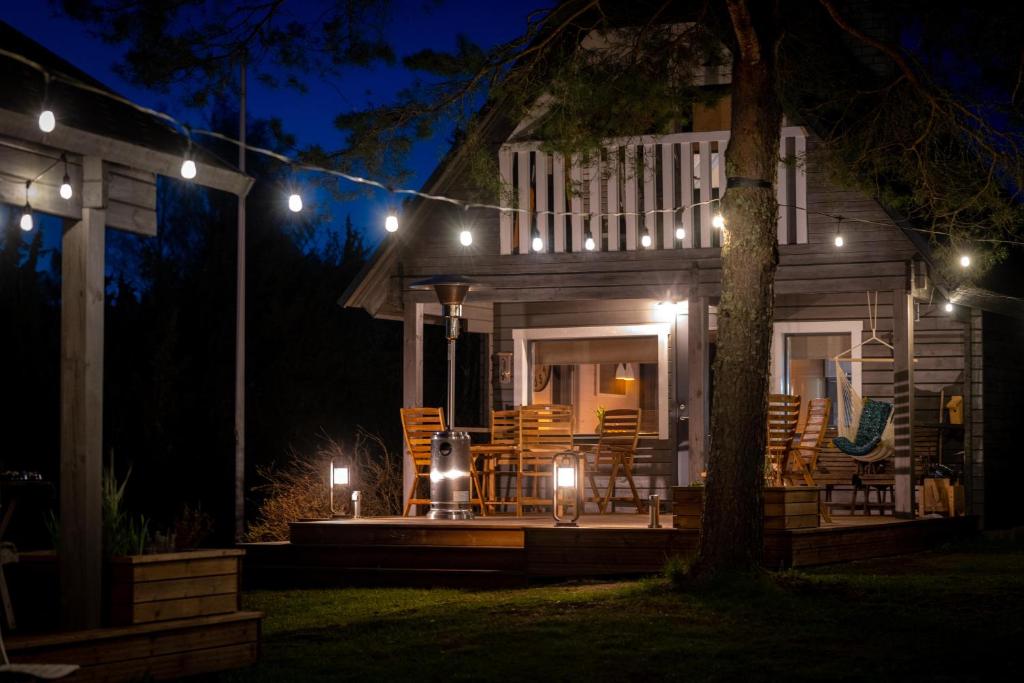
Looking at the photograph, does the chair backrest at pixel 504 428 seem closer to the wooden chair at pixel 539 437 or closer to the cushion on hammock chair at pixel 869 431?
the wooden chair at pixel 539 437

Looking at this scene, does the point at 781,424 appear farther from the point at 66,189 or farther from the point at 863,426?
the point at 66,189

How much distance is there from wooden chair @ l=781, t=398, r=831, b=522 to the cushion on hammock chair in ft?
1.08

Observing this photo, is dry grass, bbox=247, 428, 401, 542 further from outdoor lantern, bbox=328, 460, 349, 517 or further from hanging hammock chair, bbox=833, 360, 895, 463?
hanging hammock chair, bbox=833, 360, 895, 463

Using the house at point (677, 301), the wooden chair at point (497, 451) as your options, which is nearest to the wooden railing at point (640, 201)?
the house at point (677, 301)

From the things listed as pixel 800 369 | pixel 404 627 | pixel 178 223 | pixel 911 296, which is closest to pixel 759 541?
pixel 404 627

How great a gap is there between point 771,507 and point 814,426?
2531 millimetres

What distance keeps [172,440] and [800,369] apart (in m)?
12.8

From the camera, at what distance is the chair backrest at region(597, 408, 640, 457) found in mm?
12320

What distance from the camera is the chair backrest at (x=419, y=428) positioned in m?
12.1

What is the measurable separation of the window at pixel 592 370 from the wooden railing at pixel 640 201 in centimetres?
151

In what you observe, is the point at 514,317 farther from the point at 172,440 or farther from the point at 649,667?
the point at 172,440

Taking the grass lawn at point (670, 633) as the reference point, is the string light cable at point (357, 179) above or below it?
above

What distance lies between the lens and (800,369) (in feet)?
47.9

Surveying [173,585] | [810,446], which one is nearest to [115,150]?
[173,585]
